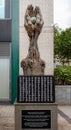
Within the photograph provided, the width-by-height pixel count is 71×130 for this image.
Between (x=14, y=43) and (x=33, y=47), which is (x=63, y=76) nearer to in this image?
(x=14, y=43)

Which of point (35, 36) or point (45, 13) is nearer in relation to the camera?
point (35, 36)

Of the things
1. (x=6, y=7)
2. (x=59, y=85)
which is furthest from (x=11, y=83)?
(x=6, y=7)

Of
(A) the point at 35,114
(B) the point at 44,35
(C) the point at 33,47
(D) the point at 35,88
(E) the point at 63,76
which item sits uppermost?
(C) the point at 33,47

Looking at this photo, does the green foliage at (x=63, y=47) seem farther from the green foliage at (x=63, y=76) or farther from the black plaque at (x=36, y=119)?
the black plaque at (x=36, y=119)

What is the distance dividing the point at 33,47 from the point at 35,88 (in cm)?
117

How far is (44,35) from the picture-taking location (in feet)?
81.6

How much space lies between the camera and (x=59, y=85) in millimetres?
24688

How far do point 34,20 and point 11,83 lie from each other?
13152mm

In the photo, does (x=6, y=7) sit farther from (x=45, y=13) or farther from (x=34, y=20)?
(x=34, y=20)

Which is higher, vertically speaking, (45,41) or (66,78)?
(45,41)

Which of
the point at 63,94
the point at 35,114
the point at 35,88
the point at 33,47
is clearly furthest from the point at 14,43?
the point at 35,114

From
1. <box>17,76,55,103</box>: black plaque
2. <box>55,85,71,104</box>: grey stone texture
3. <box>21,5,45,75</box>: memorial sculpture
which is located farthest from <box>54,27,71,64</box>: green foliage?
<box>17,76,55,103</box>: black plaque

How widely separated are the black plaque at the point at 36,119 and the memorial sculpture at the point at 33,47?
1.02 metres

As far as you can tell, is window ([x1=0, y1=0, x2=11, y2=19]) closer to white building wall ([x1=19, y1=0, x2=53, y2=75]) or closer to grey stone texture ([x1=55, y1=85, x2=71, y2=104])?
white building wall ([x1=19, y1=0, x2=53, y2=75])
